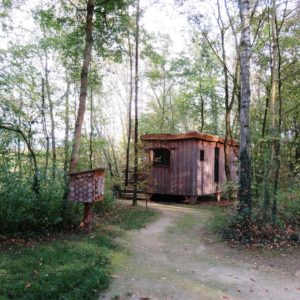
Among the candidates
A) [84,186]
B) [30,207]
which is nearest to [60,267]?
[30,207]

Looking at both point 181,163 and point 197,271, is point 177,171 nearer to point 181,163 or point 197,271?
point 181,163

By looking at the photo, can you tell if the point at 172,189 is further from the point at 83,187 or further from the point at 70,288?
the point at 70,288

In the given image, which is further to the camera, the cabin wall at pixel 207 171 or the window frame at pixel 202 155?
the window frame at pixel 202 155

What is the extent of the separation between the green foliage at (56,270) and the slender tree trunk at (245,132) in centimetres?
311

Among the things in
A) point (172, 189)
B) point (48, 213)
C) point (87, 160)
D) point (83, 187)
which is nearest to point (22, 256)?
point (48, 213)

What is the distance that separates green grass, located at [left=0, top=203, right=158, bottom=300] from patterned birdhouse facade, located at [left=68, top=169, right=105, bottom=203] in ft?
2.65

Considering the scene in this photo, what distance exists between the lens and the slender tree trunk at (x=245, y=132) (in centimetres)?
688

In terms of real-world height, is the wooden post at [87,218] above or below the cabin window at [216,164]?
below

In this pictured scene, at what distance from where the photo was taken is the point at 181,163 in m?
12.4

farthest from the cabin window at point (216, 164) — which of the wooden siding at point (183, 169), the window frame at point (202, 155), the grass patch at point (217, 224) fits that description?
the grass patch at point (217, 224)

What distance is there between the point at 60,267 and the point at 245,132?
16.2ft

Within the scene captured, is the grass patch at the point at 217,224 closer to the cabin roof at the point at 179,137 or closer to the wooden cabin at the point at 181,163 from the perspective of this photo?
the wooden cabin at the point at 181,163

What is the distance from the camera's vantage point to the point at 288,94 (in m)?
12.5

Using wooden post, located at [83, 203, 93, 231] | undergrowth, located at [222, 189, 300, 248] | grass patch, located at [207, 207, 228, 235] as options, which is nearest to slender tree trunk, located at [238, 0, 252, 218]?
undergrowth, located at [222, 189, 300, 248]
